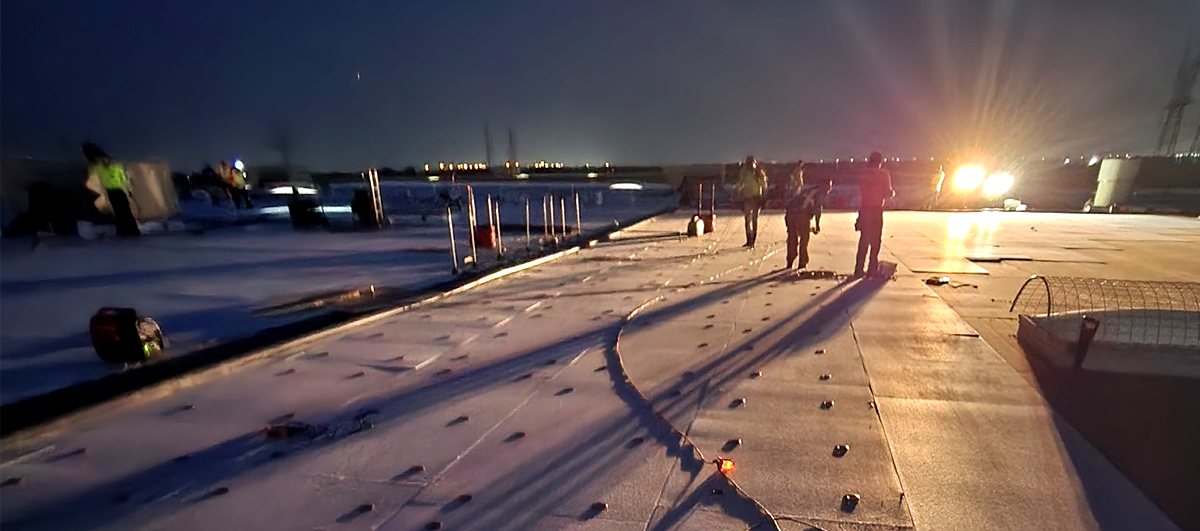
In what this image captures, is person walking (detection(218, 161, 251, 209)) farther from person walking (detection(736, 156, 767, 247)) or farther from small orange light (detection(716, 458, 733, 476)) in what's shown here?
small orange light (detection(716, 458, 733, 476))

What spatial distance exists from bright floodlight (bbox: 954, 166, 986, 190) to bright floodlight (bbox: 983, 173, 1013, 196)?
1.80 feet

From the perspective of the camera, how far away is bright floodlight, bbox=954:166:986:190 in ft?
89.8

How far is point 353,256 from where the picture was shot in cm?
1032

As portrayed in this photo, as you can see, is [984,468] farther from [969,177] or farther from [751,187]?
[969,177]

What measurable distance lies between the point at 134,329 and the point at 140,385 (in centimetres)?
76

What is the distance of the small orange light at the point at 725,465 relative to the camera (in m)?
2.69

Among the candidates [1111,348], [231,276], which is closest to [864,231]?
[1111,348]

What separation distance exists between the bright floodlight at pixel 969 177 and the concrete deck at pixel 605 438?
88.9 ft

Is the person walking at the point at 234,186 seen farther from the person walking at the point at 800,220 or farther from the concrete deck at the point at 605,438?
the person walking at the point at 800,220

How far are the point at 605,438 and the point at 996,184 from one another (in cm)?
3409

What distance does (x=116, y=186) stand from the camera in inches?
534

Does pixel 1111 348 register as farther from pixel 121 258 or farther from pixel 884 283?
pixel 121 258

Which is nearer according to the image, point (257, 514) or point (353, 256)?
point (257, 514)

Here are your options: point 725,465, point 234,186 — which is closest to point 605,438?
point 725,465
